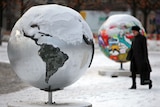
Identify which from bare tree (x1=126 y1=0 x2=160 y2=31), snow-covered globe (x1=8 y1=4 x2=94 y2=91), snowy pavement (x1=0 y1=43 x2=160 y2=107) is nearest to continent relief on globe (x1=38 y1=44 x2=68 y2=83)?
snow-covered globe (x1=8 y1=4 x2=94 y2=91)

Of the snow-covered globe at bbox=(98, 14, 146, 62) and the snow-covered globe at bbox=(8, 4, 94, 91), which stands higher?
the snow-covered globe at bbox=(8, 4, 94, 91)

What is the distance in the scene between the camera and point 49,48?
8.33m

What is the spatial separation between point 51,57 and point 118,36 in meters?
8.48

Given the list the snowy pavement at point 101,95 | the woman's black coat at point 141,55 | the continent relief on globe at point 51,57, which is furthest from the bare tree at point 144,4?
the continent relief on globe at point 51,57

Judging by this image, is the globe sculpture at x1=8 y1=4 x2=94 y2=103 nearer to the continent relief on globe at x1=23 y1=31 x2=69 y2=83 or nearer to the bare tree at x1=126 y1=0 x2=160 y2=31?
the continent relief on globe at x1=23 y1=31 x2=69 y2=83

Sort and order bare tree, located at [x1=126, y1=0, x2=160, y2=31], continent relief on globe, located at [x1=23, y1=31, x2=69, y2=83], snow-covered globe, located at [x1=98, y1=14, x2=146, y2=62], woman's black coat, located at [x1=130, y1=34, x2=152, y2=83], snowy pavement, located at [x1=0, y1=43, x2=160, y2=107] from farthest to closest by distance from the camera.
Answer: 1. bare tree, located at [x1=126, y1=0, x2=160, y2=31]
2. snow-covered globe, located at [x1=98, y1=14, x2=146, y2=62]
3. woman's black coat, located at [x1=130, y1=34, x2=152, y2=83]
4. snowy pavement, located at [x1=0, y1=43, x2=160, y2=107]
5. continent relief on globe, located at [x1=23, y1=31, x2=69, y2=83]

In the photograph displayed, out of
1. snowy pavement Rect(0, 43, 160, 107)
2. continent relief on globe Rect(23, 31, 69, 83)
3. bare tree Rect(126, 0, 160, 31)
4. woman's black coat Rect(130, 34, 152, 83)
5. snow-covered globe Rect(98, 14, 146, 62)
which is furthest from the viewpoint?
bare tree Rect(126, 0, 160, 31)

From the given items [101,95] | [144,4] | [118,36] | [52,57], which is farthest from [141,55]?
[144,4]

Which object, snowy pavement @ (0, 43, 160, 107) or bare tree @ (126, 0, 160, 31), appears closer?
snowy pavement @ (0, 43, 160, 107)

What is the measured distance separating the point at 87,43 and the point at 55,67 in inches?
29.4

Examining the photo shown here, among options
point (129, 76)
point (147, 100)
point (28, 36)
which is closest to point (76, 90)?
point (147, 100)

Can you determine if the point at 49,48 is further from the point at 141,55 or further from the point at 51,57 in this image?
the point at 141,55

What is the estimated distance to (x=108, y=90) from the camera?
1322 cm

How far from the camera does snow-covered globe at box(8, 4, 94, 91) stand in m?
8.33
